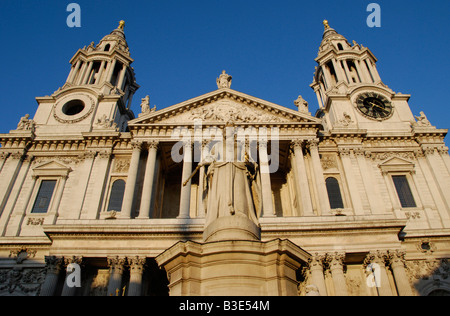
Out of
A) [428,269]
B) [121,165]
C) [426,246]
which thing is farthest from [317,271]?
[121,165]

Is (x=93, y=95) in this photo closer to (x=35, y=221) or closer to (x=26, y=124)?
(x=26, y=124)

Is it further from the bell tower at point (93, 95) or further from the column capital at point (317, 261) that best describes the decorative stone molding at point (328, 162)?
the bell tower at point (93, 95)

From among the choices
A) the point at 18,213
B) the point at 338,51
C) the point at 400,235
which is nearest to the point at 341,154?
the point at 400,235

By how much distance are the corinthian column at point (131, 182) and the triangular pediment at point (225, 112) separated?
2.17 metres

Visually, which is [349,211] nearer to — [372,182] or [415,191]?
[372,182]

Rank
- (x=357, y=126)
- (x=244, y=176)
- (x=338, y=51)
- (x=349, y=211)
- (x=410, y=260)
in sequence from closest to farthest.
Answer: (x=244, y=176), (x=410, y=260), (x=349, y=211), (x=357, y=126), (x=338, y=51)

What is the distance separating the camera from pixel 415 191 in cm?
2616

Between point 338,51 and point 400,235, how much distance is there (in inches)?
916

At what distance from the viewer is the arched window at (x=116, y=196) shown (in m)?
25.0

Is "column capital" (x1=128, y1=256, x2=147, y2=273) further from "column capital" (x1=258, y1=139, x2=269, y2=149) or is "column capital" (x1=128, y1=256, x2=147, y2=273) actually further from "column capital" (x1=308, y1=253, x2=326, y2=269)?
"column capital" (x1=258, y1=139, x2=269, y2=149)

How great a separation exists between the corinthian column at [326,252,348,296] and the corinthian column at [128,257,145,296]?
32.9ft

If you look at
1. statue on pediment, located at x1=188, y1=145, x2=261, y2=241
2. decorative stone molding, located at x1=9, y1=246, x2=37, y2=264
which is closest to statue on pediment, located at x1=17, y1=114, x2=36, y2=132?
decorative stone molding, located at x1=9, y1=246, x2=37, y2=264

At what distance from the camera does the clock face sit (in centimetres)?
3167

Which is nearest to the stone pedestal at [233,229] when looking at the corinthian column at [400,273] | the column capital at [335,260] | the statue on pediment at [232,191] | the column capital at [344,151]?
the statue on pediment at [232,191]
